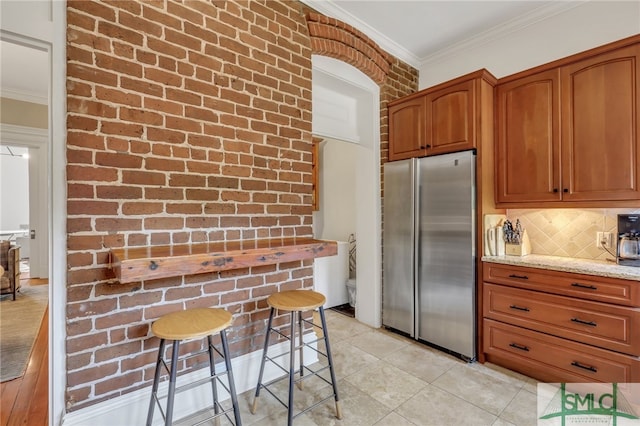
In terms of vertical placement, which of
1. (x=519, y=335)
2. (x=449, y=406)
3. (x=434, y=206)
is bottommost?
(x=449, y=406)

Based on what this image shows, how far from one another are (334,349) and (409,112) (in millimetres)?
2366

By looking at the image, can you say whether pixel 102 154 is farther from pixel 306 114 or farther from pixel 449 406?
pixel 449 406

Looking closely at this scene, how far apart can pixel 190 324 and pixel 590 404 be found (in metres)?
2.51

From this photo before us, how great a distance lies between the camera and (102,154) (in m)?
1.54

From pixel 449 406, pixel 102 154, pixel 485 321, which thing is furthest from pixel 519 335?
pixel 102 154

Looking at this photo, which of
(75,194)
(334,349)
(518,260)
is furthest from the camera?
(334,349)

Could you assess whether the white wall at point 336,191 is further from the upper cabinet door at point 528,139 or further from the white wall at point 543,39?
the upper cabinet door at point 528,139

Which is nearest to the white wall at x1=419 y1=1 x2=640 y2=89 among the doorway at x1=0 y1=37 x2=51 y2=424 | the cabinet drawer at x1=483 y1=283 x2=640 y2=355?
the cabinet drawer at x1=483 y1=283 x2=640 y2=355

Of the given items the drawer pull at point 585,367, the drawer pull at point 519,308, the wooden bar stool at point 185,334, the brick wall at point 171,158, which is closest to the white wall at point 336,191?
the brick wall at point 171,158

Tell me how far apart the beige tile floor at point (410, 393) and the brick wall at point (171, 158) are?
541mm

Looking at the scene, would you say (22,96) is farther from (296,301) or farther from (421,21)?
(421,21)

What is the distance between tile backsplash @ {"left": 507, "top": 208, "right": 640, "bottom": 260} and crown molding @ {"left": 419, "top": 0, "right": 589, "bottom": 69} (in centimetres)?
171

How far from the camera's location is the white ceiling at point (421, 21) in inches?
101

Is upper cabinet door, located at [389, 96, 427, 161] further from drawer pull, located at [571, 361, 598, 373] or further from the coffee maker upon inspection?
drawer pull, located at [571, 361, 598, 373]
